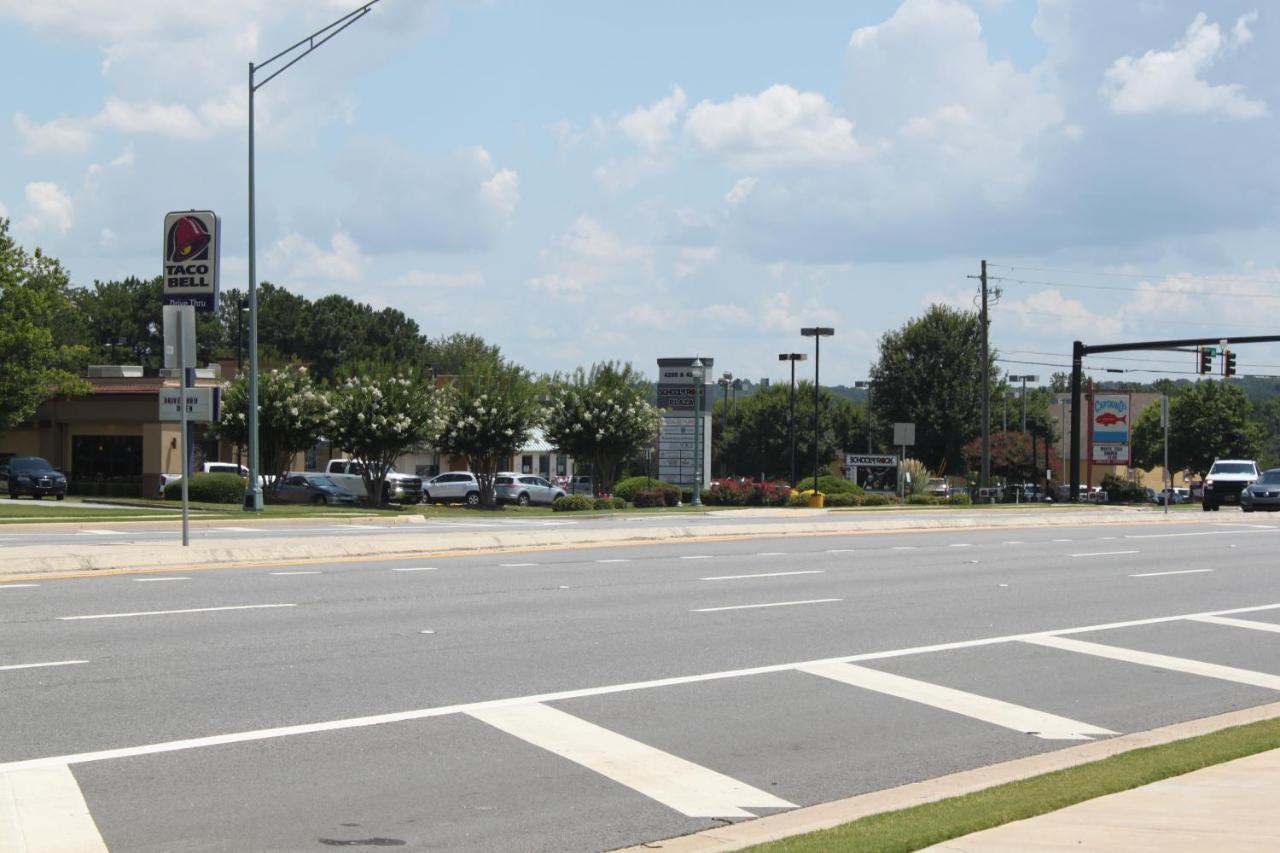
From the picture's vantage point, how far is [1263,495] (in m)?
49.6

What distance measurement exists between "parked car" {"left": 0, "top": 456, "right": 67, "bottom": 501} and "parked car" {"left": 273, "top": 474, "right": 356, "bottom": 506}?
7.32 m

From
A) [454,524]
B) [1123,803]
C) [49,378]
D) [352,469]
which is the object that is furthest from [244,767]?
[352,469]

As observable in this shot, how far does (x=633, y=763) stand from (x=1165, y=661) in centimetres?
690

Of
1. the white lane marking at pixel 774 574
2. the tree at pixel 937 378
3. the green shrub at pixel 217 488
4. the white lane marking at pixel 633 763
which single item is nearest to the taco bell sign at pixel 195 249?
the green shrub at pixel 217 488

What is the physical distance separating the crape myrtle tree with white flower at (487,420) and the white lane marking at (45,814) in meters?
50.1

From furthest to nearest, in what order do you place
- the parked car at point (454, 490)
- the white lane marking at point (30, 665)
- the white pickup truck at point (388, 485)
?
1. the parked car at point (454, 490)
2. the white pickup truck at point (388, 485)
3. the white lane marking at point (30, 665)

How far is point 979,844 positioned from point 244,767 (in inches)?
162

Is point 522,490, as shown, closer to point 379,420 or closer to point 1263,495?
point 379,420

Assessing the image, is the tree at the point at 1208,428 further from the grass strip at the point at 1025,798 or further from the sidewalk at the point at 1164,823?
the sidewalk at the point at 1164,823

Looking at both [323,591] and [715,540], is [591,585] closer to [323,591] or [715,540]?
[323,591]

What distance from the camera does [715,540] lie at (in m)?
28.9

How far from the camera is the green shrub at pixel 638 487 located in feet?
203

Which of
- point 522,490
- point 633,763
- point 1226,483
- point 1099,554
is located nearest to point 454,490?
point 522,490

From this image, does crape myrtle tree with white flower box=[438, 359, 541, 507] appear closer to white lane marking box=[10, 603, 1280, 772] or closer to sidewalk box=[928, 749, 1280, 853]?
white lane marking box=[10, 603, 1280, 772]
